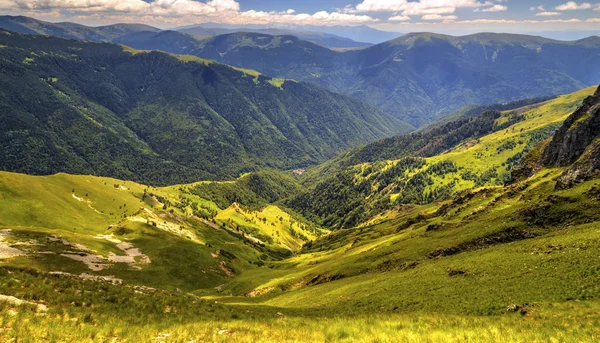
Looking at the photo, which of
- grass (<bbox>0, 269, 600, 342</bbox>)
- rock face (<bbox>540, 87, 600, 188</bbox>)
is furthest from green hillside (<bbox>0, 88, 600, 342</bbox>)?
rock face (<bbox>540, 87, 600, 188</bbox>)

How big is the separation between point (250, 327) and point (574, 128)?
143 meters

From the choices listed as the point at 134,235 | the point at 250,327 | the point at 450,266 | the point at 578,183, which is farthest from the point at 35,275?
the point at 134,235

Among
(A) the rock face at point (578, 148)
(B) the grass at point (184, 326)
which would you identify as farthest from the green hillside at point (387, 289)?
(A) the rock face at point (578, 148)

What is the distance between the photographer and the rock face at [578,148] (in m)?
89.2

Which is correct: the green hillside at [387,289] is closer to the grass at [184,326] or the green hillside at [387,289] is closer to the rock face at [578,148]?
the grass at [184,326]

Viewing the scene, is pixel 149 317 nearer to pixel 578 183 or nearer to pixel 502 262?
pixel 502 262

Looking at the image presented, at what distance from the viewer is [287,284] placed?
113m

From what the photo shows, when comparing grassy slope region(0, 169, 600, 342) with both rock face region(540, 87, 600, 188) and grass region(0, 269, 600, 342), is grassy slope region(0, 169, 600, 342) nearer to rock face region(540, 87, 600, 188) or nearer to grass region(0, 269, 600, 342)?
grass region(0, 269, 600, 342)

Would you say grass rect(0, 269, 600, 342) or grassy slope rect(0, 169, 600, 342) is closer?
grass rect(0, 269, 600, 342)

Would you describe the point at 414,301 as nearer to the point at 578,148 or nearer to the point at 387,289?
the point at 387,289

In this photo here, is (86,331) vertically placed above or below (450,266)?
above

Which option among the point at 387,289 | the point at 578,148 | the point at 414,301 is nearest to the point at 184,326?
the point at 414,301

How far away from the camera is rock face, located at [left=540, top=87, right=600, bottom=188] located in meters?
89.2

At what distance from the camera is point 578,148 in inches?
4515
